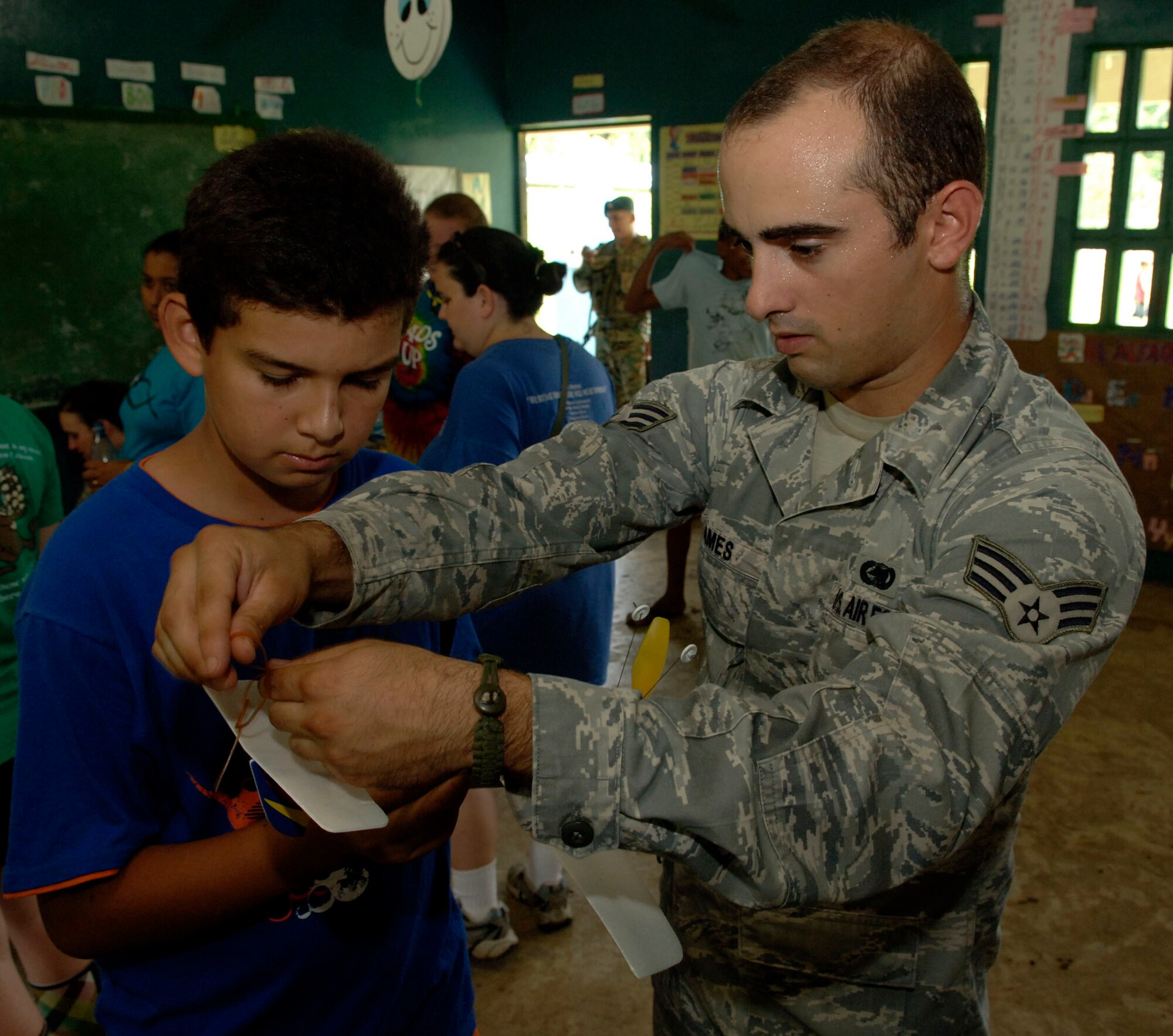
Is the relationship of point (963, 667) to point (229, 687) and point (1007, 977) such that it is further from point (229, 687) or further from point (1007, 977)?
A: point (1007, 977)

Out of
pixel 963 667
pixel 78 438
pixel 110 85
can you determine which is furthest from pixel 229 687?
pixel 110 85

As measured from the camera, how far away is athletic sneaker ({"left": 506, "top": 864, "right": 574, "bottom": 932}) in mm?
2445

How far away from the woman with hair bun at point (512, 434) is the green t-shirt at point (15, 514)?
85 cm

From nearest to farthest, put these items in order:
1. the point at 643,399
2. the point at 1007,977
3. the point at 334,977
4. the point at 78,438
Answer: the point at 334,977, the point at 643,399, the point at 1007,977, the point at 78,438

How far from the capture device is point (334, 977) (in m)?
0.99

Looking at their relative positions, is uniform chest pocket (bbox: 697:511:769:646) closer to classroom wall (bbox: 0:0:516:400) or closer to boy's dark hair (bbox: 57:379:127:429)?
boy's dark hair (bbox: 57:379:127:429)

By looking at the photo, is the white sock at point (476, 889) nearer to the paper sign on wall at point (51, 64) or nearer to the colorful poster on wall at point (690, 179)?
the paper sign on wall at point (51, 64)

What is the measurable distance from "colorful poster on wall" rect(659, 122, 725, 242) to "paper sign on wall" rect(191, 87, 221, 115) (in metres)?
2.85

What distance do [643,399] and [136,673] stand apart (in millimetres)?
684

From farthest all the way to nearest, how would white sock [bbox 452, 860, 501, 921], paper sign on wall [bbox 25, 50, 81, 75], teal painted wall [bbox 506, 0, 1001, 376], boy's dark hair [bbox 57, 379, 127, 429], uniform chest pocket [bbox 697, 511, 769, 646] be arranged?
teal painted wall [bbox 506, 0, 1001, 376]
paper sign on wall [bbox 25, 50, 81, 75]
boy's dark hair [bbox 57, 379, 127, 429]
white sock [bbox 452, 860, 501, 921]
uniform chest pocket [bbox 697, 511, 769, 646]

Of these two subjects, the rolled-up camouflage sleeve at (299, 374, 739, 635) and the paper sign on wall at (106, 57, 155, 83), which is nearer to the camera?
the rolled-up camouflage sleeve at (299, 374, 739, 635)

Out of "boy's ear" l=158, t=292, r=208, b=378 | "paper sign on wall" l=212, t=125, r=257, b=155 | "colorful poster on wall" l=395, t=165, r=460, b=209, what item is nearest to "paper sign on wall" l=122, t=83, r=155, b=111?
"paper sign on wall" l=212, t=125, r=257, b=155

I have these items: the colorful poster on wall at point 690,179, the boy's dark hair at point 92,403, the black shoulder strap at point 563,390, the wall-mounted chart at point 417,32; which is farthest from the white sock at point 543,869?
the colorful poster on wall at point 690,179

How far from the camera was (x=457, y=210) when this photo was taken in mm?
3447
